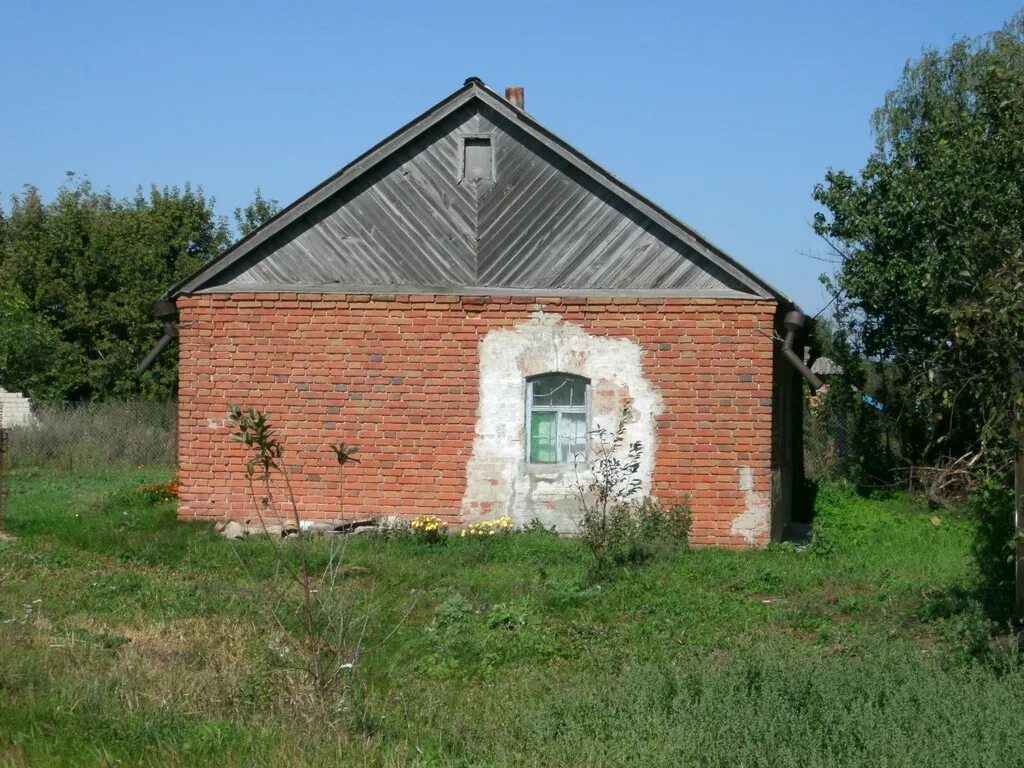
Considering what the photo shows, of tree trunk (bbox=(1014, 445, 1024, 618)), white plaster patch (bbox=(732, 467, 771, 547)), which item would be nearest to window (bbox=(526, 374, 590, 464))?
white plaster patch (bbox=(732, 467, 771, 547))

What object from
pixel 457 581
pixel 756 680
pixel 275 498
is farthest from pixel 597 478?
pixel 756 680

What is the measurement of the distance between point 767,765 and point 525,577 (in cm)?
598

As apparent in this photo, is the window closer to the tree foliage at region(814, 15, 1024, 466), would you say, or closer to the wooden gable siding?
the wooden gable siding

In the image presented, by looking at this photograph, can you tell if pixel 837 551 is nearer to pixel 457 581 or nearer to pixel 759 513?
pixel 759 513

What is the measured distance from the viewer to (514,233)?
14.3m

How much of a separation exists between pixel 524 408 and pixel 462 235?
2.22m

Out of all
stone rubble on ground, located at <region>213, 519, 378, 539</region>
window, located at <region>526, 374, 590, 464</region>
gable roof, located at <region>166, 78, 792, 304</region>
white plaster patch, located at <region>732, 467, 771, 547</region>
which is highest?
gable roof, located at <region>166, 78, 792, 304</region>

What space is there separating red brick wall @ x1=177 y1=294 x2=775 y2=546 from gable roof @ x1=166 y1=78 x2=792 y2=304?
27cm

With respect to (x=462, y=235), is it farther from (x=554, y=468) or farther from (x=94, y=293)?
(x=94, y=293)

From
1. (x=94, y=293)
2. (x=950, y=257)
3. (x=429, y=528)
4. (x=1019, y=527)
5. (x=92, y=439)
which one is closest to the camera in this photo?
(x=1019, y=527)

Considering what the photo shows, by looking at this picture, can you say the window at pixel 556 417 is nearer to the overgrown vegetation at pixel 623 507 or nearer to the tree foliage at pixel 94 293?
the overgrown vegetation at pixel 623 507

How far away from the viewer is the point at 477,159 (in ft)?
48.0

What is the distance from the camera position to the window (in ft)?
46.0

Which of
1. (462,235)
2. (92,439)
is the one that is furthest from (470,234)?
(92,439)
